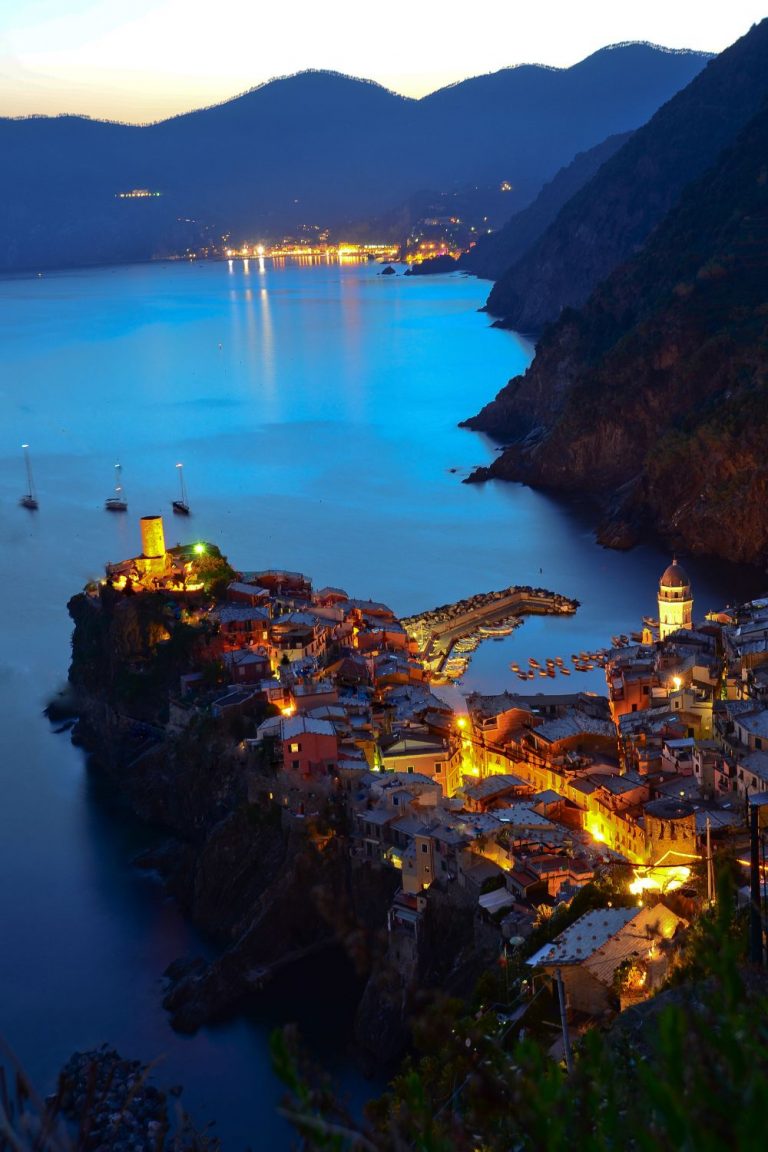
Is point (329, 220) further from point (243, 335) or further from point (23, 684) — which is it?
point (23, 684)

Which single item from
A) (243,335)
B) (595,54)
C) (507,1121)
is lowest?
(243,335)

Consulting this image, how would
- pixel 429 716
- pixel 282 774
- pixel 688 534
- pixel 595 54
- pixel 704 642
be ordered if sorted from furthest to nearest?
pixel 595 54
pixel 688 534
pixel 704 642
pixel 429 716
pixel 282 774

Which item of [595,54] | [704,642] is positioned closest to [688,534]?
[704,642]

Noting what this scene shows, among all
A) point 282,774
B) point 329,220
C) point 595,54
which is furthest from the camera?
point 329,220

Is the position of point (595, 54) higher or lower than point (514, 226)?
higher

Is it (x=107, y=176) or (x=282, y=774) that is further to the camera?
(x=107, y=176)

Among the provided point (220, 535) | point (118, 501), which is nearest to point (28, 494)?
point (118, 501)

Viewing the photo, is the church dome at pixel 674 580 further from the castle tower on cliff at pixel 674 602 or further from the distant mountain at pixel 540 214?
the distant mountain at pixel 540 214

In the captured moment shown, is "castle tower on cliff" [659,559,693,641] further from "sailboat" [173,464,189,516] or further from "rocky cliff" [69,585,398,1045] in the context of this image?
"sailboat" [173,464,189,516]
